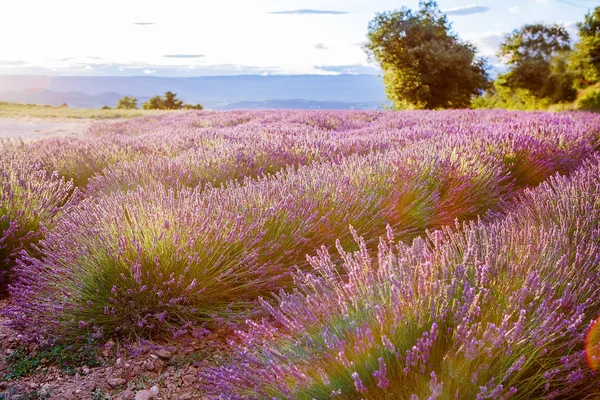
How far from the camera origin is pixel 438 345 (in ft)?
5.22

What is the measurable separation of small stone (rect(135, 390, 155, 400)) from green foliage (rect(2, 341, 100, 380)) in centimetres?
37

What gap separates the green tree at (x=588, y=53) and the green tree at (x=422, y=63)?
978 cm

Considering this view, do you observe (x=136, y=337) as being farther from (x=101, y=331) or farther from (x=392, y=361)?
(x=392, y=361)

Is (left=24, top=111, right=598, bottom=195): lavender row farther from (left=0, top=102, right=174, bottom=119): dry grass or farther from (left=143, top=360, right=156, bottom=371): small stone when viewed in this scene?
(left=0, top=102, right=174, bottom=119): dry grass

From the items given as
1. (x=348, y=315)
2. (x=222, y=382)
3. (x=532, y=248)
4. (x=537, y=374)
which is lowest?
(x=222, y=382)

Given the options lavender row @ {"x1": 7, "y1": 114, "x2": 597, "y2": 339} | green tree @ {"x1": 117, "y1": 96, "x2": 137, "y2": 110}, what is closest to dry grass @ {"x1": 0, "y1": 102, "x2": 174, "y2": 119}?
lavender row @ {"x1": 7, "y1": 114, "x2": 597, "y2": 339}

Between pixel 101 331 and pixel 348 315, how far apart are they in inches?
52.6

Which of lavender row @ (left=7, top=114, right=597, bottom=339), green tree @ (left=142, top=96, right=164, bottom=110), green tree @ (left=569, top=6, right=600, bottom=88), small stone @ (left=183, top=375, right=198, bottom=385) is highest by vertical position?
green tree @ (left=569, top=6, right=600, bottom=88)

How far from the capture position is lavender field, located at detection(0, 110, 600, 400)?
1522mm

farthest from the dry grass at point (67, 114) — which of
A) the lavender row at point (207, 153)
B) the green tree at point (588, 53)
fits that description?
the green tree at point (588, 53)

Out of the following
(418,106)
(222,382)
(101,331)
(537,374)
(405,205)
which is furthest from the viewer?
(418,106)

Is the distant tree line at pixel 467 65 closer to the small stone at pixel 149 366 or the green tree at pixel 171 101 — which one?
the green tree at pixel 171 101

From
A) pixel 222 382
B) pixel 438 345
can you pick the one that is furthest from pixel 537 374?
pixel 222 382

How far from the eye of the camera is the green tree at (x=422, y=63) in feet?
86.9
